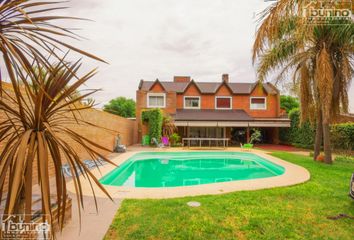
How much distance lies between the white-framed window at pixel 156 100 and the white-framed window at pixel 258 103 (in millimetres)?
12703

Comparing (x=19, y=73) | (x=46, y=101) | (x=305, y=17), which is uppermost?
(x=305, y=17)

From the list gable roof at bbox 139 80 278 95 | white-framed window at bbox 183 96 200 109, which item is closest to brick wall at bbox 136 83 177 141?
gable roof at bbox 139 80 278 95

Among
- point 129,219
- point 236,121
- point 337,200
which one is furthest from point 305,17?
point 236,121

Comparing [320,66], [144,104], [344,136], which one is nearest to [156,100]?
[144,104]

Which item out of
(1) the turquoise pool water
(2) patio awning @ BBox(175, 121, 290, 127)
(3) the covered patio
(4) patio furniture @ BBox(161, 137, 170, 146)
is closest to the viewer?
(1) the turquoise pool water

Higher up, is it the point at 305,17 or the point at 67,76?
the point at 305,17

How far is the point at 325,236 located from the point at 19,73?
5891mm

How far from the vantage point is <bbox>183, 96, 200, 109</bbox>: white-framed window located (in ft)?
98.4

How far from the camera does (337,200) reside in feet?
21.0

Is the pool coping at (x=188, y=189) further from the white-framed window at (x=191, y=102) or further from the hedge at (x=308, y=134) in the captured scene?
the white-framed window at (x=191, y=102)

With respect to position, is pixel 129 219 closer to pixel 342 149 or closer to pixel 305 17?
pixel 305 17

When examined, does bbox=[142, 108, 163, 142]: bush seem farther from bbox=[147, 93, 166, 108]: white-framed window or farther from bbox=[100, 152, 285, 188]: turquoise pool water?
bbox=[100, 152, 285, 188]: turquoise pool water

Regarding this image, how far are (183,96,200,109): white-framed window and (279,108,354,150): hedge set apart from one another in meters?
12.0

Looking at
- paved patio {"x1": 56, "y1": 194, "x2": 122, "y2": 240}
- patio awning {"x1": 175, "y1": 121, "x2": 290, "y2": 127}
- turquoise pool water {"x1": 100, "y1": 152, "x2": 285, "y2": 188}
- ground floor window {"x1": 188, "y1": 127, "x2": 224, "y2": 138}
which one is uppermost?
patio awning {"x1": 175, "y1": 121, "x2": 290, "y2": 127}
